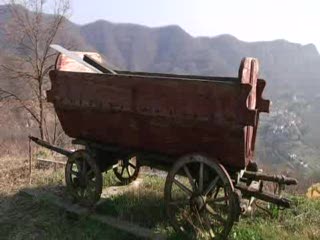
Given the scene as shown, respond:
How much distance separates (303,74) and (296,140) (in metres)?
36.3

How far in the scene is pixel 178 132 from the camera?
5633 mm

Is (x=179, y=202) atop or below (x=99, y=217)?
atop

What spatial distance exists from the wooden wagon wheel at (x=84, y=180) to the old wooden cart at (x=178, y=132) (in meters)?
0.01

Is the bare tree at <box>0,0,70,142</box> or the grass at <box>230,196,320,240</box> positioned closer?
the grass at <box>230,196,320,240</box>

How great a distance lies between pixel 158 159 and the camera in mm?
6020

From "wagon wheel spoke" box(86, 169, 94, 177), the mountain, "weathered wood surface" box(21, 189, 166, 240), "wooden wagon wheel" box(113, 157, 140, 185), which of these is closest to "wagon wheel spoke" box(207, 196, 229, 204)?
"weathered wood surface" box(21, 189, 166, 240)

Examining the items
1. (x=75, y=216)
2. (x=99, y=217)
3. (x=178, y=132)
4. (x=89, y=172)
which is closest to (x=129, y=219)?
(x=99, y=217)

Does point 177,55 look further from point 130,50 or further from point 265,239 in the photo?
point 265,239

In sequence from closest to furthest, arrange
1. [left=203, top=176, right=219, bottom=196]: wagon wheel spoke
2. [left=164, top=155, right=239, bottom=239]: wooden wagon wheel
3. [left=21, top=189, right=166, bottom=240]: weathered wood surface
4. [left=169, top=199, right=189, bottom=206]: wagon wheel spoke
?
[left=164, top=155, right=239, bottom=239]: wooden wagon wheel → [left=203, top=176, right=219, bottom=196]: wagon wheel spoke → [left=169, top=199, right=189, bottom=206]: wagon wheel spoke → [left=21, top=189, right=166, bottom=240]: weathered wood surface

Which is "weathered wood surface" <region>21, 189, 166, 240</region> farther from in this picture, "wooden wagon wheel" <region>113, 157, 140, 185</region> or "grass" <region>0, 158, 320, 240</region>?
"wooden wagon wheel" <region>113, 157, 140, 185</region>

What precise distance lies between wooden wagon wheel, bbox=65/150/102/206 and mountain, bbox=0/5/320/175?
44362 mm

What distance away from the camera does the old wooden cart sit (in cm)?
524

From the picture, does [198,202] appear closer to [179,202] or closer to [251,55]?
[179,202]

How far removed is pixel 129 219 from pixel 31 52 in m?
15.3
